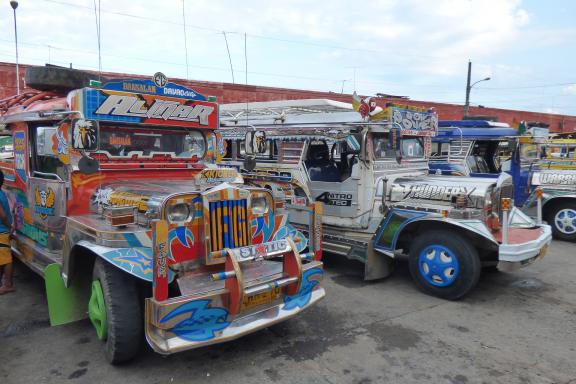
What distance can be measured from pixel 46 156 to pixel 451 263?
15.4 ft

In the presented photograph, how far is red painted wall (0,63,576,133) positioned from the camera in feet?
43.8

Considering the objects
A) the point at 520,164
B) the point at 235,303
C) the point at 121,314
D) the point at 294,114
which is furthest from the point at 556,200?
the point at 121,314

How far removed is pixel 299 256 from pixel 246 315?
661 mm

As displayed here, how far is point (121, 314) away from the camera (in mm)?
3211

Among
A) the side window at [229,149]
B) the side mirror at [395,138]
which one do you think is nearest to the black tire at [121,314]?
the side mirror at [395,138]

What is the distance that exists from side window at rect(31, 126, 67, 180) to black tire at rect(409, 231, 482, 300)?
4072 millimetres

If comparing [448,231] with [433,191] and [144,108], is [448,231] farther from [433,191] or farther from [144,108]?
[144,108]

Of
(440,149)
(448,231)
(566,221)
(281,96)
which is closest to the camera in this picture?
(448,231)

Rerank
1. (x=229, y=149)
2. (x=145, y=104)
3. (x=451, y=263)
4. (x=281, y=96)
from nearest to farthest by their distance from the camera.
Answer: (x=145, y=104) → (x=451, y=263) → (x=229, y=149) → (x=281, y=96)

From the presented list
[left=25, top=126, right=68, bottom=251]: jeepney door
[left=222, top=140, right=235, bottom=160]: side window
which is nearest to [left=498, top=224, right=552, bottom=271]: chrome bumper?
[left=25, top=126, right=68, bottom=251]: jeepney door

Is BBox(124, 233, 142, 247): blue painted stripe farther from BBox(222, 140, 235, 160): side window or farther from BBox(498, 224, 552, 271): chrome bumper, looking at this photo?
BBox(222, 140, 235, 160): side window

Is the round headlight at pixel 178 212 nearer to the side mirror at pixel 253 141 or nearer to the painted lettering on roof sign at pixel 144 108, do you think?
the painted lettering on roof sign at pixel 144 108

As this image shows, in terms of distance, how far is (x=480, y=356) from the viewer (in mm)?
3652

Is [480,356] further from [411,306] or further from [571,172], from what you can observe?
[571,172]
